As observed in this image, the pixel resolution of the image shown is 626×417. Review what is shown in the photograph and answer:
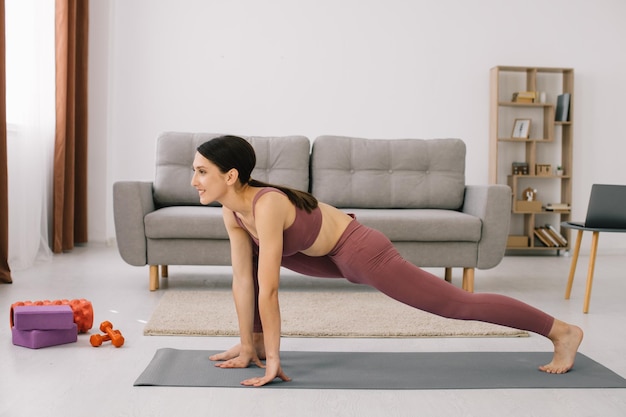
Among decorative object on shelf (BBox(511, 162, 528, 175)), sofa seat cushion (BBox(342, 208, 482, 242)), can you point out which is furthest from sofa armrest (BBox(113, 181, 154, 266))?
decorative object on shelf (BBox(511, 162, 528, 175))

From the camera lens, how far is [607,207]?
10.2 feet

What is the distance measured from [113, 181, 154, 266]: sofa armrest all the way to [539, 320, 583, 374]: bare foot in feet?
6.84

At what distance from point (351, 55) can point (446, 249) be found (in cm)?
258

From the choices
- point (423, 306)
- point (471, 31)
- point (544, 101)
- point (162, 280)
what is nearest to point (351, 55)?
point (471, 31)

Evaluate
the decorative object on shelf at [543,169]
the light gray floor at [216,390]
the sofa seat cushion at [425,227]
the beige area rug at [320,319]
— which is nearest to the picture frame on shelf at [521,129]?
the decorative object on shelf at [543,169]

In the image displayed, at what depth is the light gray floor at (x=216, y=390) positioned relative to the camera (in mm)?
1758

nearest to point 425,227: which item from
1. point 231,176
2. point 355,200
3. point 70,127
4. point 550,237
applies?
point 355,200

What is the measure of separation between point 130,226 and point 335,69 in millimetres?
2746

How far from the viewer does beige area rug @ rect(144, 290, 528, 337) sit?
2621 mm

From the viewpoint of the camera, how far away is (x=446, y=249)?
11.5 ft

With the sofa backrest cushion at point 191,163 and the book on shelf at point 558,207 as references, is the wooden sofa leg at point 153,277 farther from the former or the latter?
the book on shelf at point 558,207

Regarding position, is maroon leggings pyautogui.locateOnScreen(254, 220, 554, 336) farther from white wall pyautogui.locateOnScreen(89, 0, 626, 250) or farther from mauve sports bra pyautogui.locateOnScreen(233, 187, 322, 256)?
white wall pyautogui.locateOnScreen(89, 0, 626, 250)

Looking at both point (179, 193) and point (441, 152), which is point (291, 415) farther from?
point (441, 152)

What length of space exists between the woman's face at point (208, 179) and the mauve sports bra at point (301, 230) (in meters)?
0.11
